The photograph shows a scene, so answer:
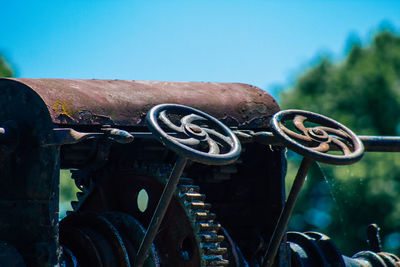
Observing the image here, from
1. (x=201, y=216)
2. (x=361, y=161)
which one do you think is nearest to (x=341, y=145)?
(x=201, y=216)

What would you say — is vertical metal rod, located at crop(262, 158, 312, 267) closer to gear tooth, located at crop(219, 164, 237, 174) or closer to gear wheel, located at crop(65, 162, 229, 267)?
gear wheel, located at crop(65, 162, 229, 267)

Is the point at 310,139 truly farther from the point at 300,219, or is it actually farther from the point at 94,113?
the point at 300,219

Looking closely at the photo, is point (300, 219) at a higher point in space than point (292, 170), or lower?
lower

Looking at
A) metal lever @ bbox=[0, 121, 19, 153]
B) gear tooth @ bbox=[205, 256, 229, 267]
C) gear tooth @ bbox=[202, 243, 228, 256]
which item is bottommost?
gear tooth @ bbox=[205, 256, 229, 267]

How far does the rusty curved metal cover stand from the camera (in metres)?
4.52

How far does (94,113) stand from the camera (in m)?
4.61

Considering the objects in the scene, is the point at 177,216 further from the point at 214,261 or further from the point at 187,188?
the point at 214,261

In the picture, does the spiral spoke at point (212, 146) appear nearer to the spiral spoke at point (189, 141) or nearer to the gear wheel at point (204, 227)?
the spiral spoke at point (189, 141)

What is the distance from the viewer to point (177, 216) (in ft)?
15.7

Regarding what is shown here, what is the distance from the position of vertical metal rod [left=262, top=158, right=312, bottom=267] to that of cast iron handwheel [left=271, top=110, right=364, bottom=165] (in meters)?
0.14

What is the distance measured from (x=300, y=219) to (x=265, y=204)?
15.7 metres

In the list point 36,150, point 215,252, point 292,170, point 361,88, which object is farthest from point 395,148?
point 361,88

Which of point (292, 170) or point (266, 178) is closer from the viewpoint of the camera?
point (266, 178)

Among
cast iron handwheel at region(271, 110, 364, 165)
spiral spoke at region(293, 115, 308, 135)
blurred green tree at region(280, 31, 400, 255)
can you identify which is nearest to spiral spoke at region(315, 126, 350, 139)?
cast iron handwheel at region(271, 110, 364, 165)
